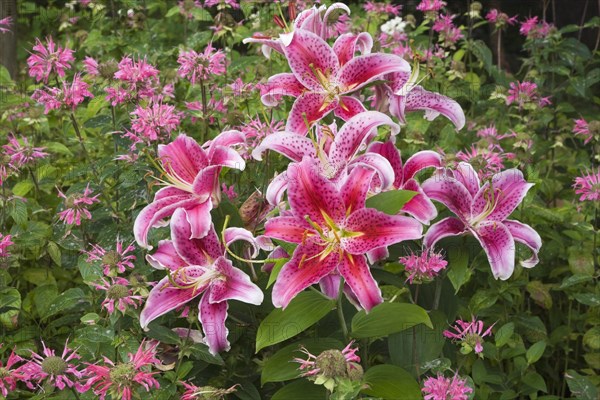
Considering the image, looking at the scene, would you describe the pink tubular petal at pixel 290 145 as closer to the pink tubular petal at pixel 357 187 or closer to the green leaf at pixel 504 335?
the pink tubular petal at pixel 357 187

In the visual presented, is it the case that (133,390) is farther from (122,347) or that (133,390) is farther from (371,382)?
(371,382)

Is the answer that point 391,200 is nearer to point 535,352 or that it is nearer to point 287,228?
point 287,228

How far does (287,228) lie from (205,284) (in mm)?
193

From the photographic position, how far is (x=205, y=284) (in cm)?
142

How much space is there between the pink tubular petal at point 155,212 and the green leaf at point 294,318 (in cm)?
24

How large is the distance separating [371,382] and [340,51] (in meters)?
0.61

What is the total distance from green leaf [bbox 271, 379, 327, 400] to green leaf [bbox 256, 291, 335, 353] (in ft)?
0.36

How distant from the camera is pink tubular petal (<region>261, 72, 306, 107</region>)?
1576 mm

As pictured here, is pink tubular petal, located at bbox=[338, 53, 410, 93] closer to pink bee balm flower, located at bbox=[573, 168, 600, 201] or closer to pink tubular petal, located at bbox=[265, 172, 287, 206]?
pink tubular petal, located at bbox=[265, 172, 287, 206]

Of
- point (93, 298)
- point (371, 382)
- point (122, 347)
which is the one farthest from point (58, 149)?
point (371, 382)

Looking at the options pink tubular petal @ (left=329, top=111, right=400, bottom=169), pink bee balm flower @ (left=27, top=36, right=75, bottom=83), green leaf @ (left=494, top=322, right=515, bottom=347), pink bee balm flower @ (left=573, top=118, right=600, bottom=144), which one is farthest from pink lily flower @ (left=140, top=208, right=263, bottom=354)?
pink bee balm flower @ (left=573, top=118, right=600, bottom=144)

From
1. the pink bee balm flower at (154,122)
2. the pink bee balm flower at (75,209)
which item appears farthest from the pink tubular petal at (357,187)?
the pink bee balm flower at (75,209)

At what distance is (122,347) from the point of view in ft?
4.86

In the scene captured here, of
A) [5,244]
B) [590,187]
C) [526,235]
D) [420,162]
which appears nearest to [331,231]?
[420,162]
